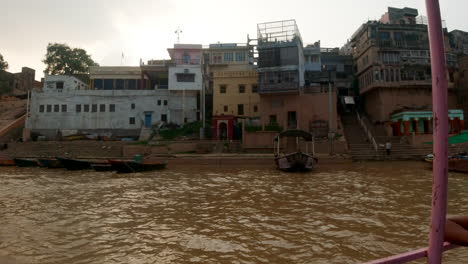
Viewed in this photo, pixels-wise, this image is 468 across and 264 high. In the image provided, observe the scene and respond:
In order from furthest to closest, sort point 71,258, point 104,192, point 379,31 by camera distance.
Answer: point 379,31 < point 104,192 < point 71,258

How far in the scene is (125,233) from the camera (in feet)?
20.2

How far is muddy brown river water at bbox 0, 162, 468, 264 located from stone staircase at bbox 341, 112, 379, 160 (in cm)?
1451

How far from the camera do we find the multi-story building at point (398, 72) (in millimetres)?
33281

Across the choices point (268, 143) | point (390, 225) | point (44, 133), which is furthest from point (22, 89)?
point (390, 225)

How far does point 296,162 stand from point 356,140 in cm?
1468

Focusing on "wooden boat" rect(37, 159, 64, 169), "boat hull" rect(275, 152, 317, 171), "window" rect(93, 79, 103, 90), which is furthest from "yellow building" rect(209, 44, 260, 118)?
"wooden boat" rect(37, 159, 64, 169)

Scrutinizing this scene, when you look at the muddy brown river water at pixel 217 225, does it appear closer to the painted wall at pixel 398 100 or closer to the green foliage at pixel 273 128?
the green foliage at pixel 273 128

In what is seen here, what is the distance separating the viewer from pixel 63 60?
156 feet

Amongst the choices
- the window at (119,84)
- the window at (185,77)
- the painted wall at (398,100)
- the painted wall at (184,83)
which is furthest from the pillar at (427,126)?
the window at (119,84)

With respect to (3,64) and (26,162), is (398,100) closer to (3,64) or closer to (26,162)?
(26,162)

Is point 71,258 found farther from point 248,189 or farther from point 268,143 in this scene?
point 268,143

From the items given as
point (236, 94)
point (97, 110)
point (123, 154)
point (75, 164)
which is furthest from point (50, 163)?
point (236, 94)

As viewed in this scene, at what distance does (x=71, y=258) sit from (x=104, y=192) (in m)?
7.14

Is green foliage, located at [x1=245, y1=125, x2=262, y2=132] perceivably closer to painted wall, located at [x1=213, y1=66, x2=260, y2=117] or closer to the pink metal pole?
painted wall, located at [x1=213, y1=66, x2=260, y2=117]
